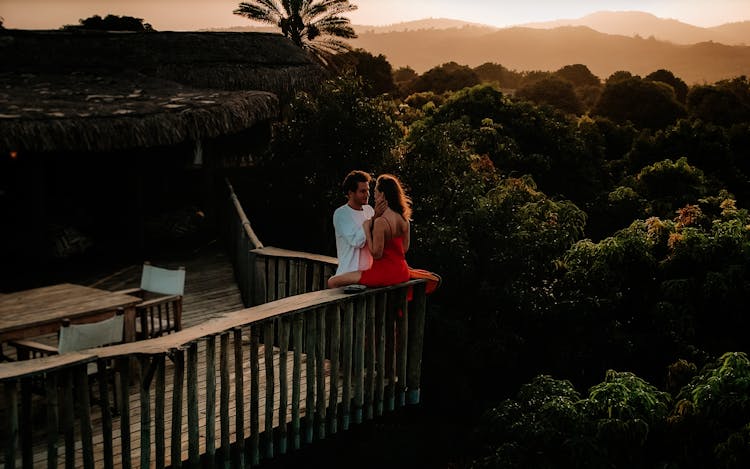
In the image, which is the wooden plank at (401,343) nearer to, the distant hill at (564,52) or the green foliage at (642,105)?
the green foliage at (642,105)

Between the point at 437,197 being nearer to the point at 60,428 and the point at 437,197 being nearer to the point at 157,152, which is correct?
the point at 157,152

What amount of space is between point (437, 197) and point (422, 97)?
17982 millimetres

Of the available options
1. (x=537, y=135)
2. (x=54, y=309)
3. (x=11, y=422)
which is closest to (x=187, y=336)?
(x=11, y=422)

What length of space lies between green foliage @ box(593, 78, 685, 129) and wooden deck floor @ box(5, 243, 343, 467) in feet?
93.7

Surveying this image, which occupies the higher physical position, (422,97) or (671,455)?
(422,97)

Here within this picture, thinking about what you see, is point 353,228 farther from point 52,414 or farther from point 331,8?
point 331,8

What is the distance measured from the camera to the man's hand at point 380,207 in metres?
6.29

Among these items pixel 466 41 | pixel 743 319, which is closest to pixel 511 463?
pixel 743 319

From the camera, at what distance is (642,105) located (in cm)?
3716

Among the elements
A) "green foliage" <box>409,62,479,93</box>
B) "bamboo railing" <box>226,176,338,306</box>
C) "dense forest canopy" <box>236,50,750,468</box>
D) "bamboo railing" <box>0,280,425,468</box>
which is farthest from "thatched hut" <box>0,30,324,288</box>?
"green foliage" <box>409,62,479,93</box>

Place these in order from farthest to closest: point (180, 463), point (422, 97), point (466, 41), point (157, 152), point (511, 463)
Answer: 1. point (466, 41)
2. point (422, 97)
3. point (157, 152)
4. point (511, 463)
5. point (180, 463)

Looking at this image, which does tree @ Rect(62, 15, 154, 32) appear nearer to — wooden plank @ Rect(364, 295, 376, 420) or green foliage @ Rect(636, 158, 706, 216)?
green foliage @ Rect(636, 158, 706, 216)

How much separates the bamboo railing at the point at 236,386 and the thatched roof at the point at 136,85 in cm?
640

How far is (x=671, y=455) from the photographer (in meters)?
9.59
